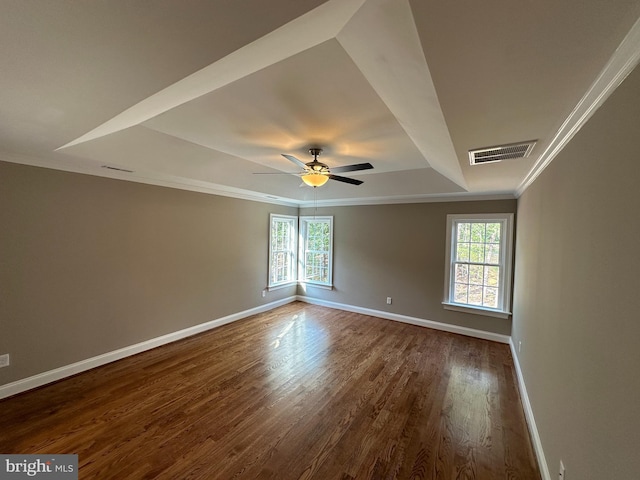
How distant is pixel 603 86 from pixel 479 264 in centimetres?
367

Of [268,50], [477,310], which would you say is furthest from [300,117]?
[477,310]

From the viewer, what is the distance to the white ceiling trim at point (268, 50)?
3.15ft

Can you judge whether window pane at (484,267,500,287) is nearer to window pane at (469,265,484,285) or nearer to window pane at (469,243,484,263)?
window pane at (469,265,484,285)

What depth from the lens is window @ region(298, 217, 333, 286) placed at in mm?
5895

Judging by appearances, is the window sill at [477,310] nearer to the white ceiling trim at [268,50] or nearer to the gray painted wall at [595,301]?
the gray painted wall at [595,301]

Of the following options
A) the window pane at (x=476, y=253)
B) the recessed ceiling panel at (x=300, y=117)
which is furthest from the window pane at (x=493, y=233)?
the recessed ceiling panel at (x=300, y=117)

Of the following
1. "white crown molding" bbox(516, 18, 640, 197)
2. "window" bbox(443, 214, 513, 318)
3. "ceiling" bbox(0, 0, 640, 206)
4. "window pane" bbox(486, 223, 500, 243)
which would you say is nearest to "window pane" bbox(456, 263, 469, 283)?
"window" bbox(443, 214, 513, 318)

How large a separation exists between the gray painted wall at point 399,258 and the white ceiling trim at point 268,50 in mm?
3939

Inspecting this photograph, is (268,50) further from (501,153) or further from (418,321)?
(418,321)

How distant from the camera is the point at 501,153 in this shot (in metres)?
2.05

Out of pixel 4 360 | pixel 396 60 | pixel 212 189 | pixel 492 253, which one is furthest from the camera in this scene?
pixel 212 189

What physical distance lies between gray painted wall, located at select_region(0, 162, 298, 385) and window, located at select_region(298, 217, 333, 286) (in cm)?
195

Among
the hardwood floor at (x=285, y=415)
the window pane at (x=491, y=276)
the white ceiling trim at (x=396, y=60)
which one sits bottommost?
the hardwood floor at (x=285, y=415)

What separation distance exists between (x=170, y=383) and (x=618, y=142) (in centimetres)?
381
